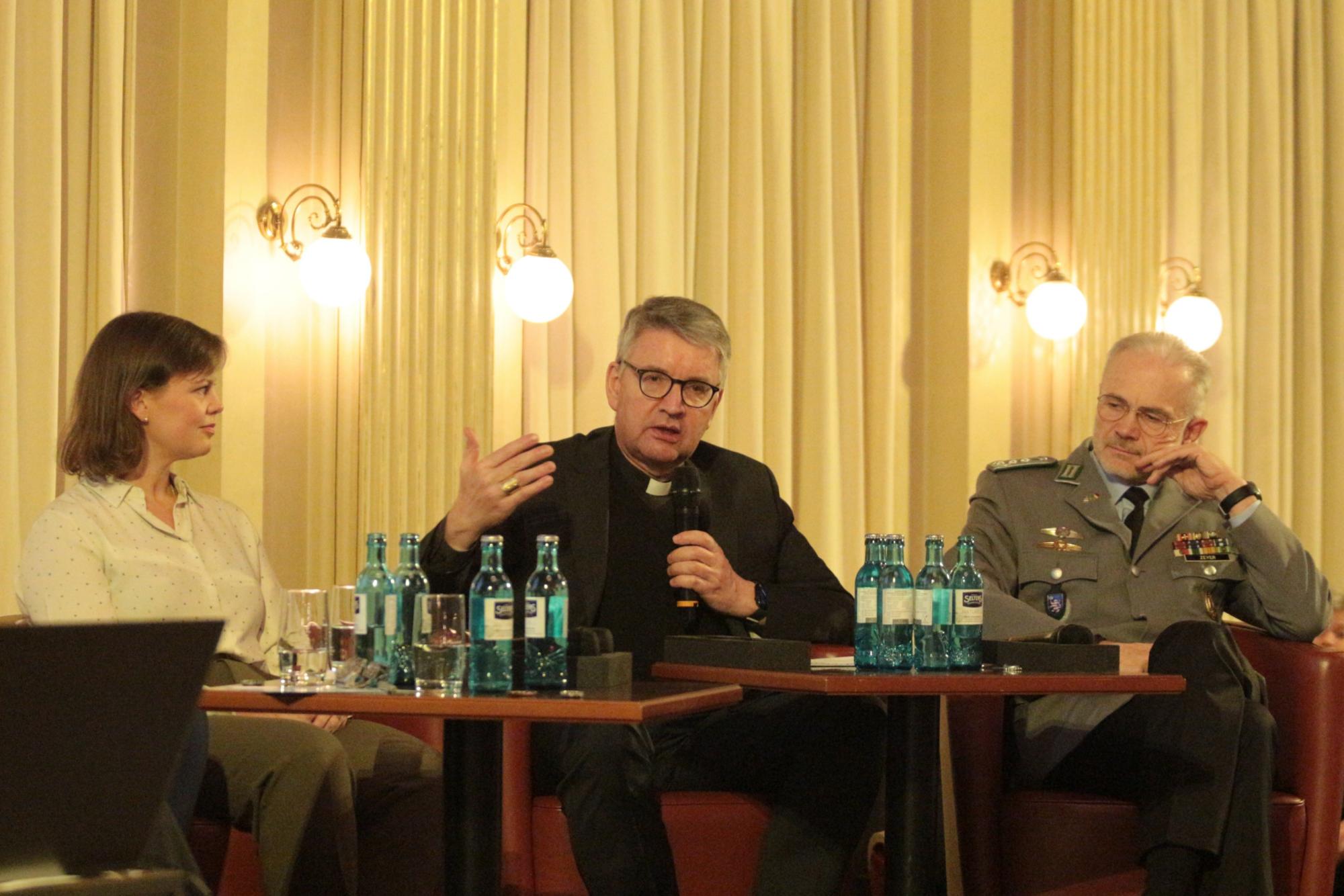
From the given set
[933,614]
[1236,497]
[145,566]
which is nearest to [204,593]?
[145,566]

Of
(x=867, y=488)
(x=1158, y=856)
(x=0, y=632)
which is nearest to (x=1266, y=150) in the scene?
(x=867, y=488)

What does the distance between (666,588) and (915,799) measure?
772 millimetres

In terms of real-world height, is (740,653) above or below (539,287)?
below

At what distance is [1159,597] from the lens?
3451 millimetres

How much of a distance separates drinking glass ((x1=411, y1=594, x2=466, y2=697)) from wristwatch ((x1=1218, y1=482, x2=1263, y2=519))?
191 centimetres

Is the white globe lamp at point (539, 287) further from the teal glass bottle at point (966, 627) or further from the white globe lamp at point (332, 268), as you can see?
the teal glass bottle at point (966, 627)

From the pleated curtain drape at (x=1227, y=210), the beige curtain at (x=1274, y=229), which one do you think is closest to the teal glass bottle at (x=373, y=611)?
the pleated curtain drape at (x=1227, y=210)

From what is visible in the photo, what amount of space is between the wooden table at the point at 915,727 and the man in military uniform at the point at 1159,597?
1.21 ft

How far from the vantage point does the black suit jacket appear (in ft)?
10.1

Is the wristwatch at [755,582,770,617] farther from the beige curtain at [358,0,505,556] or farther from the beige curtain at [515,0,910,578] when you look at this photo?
the beige curtain at [515,0,910,578]

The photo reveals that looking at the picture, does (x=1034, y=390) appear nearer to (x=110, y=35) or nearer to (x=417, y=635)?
(x=110, y=35)

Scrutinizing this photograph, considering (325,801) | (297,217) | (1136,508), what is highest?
(297,217)

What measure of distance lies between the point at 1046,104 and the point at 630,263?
188cm

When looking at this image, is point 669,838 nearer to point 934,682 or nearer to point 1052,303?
point 934,682
